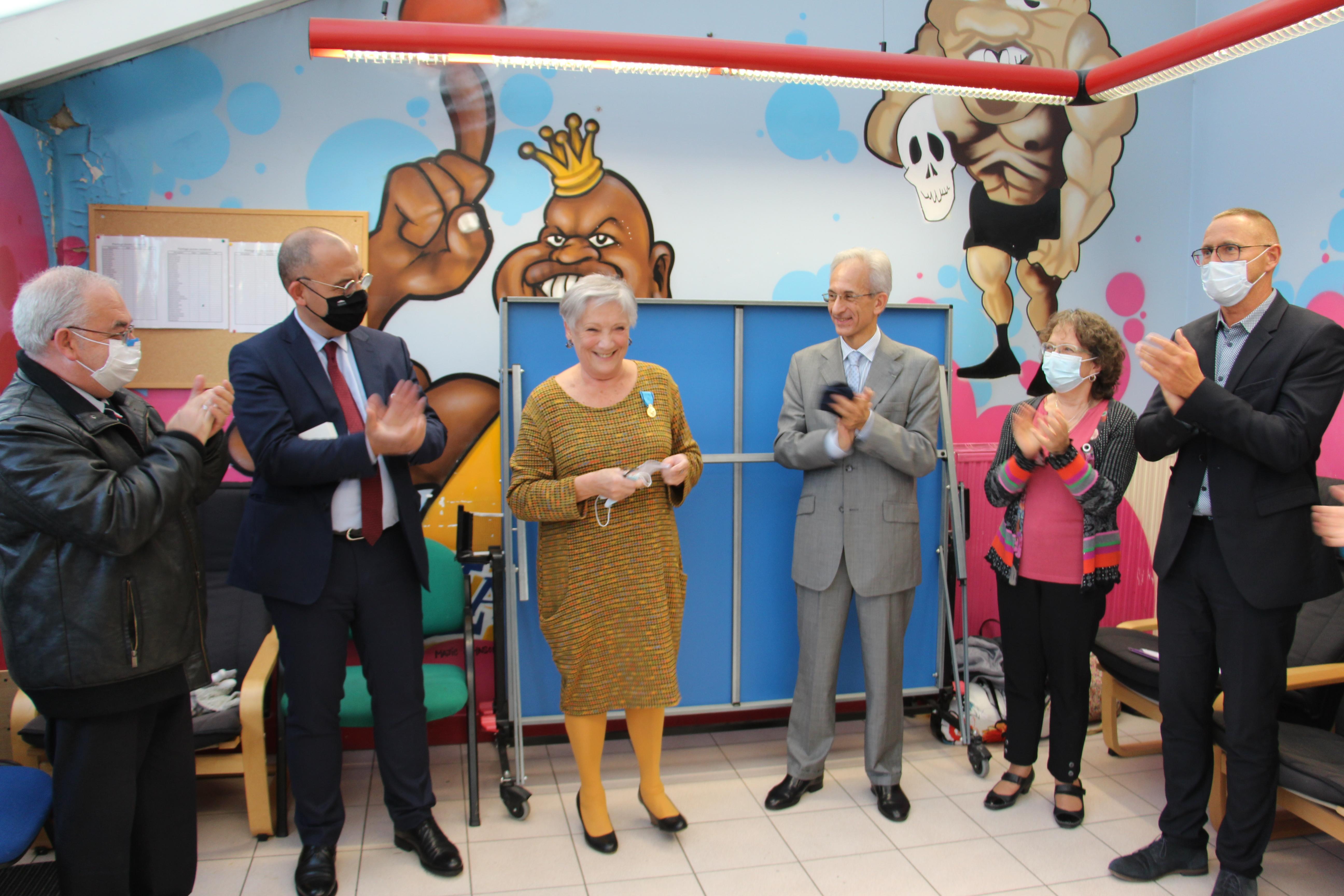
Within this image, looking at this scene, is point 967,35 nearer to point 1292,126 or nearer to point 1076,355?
point 1292,126

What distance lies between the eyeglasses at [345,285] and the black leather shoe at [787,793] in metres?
2.27

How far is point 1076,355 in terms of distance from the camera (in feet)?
9.41

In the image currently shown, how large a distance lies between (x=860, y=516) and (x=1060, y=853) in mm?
1290

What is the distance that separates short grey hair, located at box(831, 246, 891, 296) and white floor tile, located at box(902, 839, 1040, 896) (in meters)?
1.93

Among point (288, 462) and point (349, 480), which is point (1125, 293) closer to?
point (349, 480)

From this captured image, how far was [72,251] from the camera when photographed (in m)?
3.36

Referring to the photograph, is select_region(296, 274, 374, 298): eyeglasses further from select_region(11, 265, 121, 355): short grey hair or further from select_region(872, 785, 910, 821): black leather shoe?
select_region(872, 785, 910, 821): black leather shoe

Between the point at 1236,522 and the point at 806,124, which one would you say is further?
the point at 806,124

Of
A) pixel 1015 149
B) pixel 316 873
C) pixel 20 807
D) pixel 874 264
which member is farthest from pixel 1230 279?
pixel 20 807

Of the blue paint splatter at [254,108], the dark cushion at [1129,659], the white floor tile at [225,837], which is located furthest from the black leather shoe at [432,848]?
the blue paint splatter at [254,108]

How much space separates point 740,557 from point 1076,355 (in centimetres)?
147

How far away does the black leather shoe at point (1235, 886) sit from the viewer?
247cm

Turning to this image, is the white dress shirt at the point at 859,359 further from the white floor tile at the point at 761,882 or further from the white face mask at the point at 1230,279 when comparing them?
the white floor tile at the point at 761,882

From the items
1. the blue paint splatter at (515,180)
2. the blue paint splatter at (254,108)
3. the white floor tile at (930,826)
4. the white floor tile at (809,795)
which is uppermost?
the blue paint splatter at (254,108)
